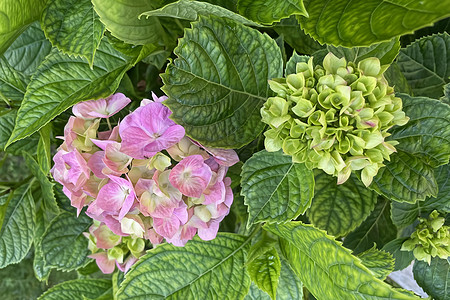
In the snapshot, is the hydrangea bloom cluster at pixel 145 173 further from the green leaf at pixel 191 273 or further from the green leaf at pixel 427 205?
the green leaf at pixel 427 205

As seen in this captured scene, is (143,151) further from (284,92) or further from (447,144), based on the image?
(447,144)

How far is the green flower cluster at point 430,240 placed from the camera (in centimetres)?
57

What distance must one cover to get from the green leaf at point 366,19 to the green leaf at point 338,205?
222mm

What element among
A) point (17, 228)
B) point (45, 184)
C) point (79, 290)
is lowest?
point (79, 290)

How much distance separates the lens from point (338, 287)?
407 mm

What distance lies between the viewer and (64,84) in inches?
20.7

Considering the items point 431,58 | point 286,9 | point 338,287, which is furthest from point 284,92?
point 431,58

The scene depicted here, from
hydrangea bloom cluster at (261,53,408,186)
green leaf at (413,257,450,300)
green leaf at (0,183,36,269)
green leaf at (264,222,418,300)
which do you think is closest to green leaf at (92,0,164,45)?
hydrangea bloom cluster at (261,53,408,186)

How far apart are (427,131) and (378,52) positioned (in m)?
0.10

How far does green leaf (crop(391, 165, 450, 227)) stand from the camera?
1.86 ft

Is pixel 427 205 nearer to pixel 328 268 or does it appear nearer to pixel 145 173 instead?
pixel 328 268

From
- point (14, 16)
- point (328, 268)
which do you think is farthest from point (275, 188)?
point (14, 16)

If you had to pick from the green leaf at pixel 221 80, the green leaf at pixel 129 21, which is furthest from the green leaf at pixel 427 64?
the green leaf at pixel 129 21

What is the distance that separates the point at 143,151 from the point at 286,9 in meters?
0.20
